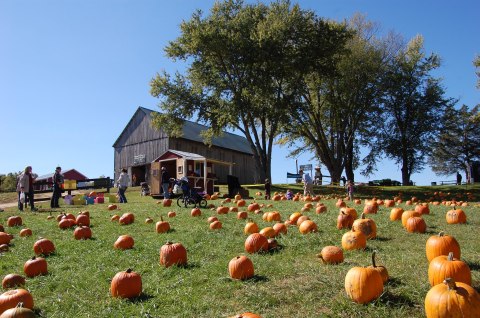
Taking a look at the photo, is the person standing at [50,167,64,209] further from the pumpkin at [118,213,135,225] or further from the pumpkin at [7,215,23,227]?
the pumpkin at [118,213,135,225]

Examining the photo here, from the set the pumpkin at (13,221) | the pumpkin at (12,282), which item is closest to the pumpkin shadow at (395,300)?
the pumpkin at (12,282)

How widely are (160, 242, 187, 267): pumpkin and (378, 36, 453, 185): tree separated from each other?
127 feet

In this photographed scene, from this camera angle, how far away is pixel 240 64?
109ft

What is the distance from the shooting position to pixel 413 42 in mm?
43062

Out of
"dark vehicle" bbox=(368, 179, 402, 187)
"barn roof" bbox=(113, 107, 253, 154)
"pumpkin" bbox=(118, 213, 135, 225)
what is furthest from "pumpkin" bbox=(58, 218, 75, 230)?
"dark vehicle" bbox=(368, 179, 402, 187)

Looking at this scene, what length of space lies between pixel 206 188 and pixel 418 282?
73.6 feet

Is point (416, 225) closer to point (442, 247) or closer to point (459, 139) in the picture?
point (442, 247)

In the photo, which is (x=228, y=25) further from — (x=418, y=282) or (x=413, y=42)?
(x=418, y=282)

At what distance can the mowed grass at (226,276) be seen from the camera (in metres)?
3.75

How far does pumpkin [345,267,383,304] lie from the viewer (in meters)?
3.66

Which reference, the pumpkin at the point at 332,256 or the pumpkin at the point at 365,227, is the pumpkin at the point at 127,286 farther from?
the pumpkin at the point at 365,227

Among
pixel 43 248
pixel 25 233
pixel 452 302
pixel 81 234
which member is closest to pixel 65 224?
pixel 25 233

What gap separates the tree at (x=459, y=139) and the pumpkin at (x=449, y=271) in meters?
42.9

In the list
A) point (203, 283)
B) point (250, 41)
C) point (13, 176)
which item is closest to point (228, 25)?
point (250, 41)
